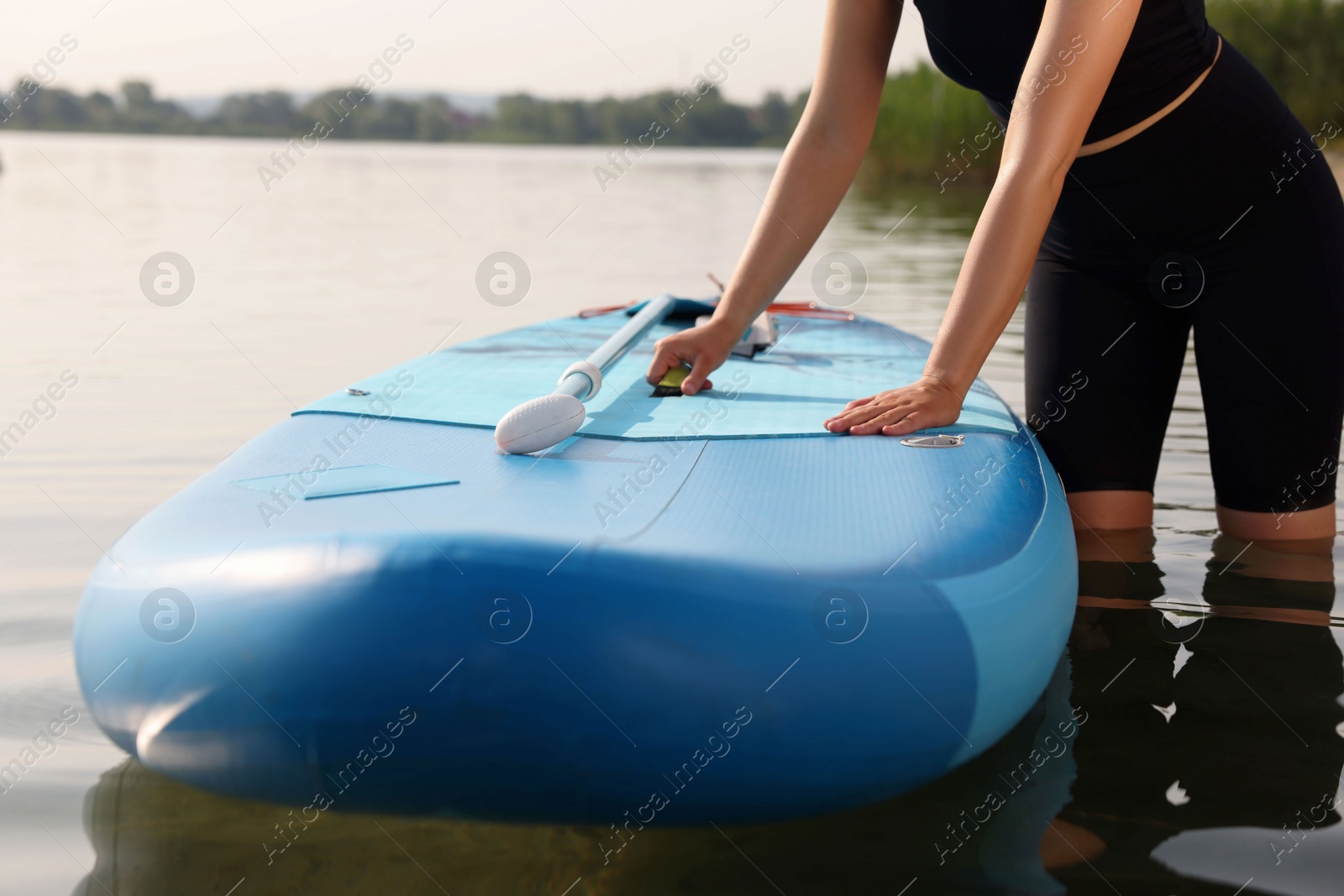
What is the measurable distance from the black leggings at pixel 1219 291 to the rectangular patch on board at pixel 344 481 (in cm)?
115

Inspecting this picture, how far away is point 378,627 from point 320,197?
45.7 feet

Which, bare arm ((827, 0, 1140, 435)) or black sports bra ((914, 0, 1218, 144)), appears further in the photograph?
black sports bra ((914, 0, 1218, 144))

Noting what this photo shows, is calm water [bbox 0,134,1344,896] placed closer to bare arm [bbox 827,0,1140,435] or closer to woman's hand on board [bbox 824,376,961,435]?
woman's hand on board [bbox 824,376,961,435]

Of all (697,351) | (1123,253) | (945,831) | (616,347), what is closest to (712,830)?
(945,831)

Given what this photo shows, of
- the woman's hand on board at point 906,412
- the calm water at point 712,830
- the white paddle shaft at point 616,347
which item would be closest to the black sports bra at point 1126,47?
the woman's hand on board at point 906,412

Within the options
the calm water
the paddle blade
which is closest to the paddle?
the paddle blade

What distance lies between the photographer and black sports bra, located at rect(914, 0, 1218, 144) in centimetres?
168

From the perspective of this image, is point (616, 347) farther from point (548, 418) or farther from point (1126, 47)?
point (1126, 47)

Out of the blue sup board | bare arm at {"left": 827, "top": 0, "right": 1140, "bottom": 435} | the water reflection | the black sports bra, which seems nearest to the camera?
the blue sup board

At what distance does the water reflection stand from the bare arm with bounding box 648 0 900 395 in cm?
76

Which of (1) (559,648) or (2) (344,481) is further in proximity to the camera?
(2) (344,481)

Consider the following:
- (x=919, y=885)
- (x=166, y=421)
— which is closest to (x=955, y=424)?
(x=919, y=885)

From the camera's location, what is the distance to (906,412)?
5.15 feet

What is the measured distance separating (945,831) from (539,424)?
69 centimetres
